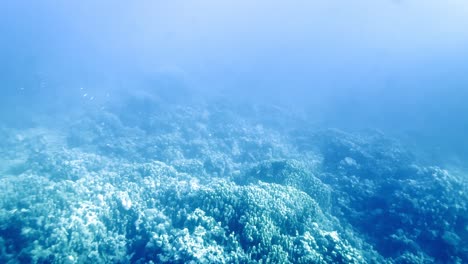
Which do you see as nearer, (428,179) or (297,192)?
(297,192)

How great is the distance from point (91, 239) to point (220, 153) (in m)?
11.6

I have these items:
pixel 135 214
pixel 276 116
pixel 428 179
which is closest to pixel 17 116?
pixel 135 214

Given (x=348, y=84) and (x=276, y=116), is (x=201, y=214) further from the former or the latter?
(x=348, y=84)

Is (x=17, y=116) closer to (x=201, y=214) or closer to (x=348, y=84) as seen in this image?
(x=201, y=214)

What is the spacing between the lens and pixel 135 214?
9141 mm

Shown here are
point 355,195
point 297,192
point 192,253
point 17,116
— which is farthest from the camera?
point 17,116

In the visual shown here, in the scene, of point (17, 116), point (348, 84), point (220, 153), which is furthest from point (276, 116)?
point (348, 84)

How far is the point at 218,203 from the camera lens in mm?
9219

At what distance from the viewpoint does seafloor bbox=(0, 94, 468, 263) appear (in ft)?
24.7

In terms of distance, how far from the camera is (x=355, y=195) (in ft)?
45.1

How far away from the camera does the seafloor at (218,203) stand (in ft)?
24.7

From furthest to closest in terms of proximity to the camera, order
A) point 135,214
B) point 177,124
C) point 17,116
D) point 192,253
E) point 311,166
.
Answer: point 17,116, point 177,124, point 311,166, point 135,214, point 192,253

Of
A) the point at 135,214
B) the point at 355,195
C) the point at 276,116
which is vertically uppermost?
the point at 276,116

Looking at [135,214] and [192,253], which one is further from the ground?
[135,214]
